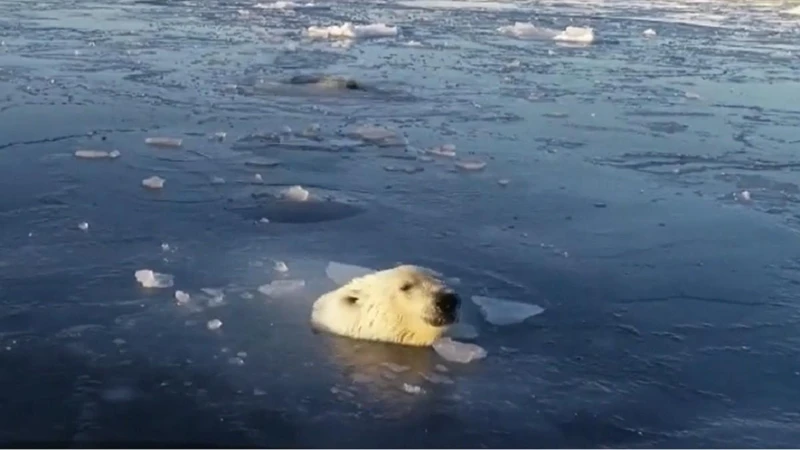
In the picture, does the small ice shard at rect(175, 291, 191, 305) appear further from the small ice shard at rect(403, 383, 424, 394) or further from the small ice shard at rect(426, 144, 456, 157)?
the small ice shard at rect(426, 144, 456, 157)

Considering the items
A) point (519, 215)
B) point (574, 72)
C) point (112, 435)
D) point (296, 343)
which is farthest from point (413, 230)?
point (574, 72)

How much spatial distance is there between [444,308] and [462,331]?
0.60 ft

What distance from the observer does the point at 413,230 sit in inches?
202

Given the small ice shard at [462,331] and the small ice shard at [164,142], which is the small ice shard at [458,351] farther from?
the small ice shard at [164,142]

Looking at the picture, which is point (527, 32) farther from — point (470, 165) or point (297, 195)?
point (297, 195)

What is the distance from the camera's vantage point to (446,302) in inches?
149

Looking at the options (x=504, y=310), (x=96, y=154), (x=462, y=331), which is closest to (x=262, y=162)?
(x=96, y=154)

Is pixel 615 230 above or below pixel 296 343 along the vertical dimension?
above

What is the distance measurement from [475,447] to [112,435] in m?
1.10

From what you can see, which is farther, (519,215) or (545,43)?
(545,43)

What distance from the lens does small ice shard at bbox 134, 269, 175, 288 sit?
416 centimetres

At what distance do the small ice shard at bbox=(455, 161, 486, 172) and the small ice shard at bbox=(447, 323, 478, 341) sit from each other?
2584 millimetres

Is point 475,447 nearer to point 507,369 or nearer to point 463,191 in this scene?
point 507,369

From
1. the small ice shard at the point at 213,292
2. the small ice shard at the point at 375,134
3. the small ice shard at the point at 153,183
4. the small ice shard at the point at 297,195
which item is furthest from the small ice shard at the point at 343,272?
the small ice shard at the point at 375,134
